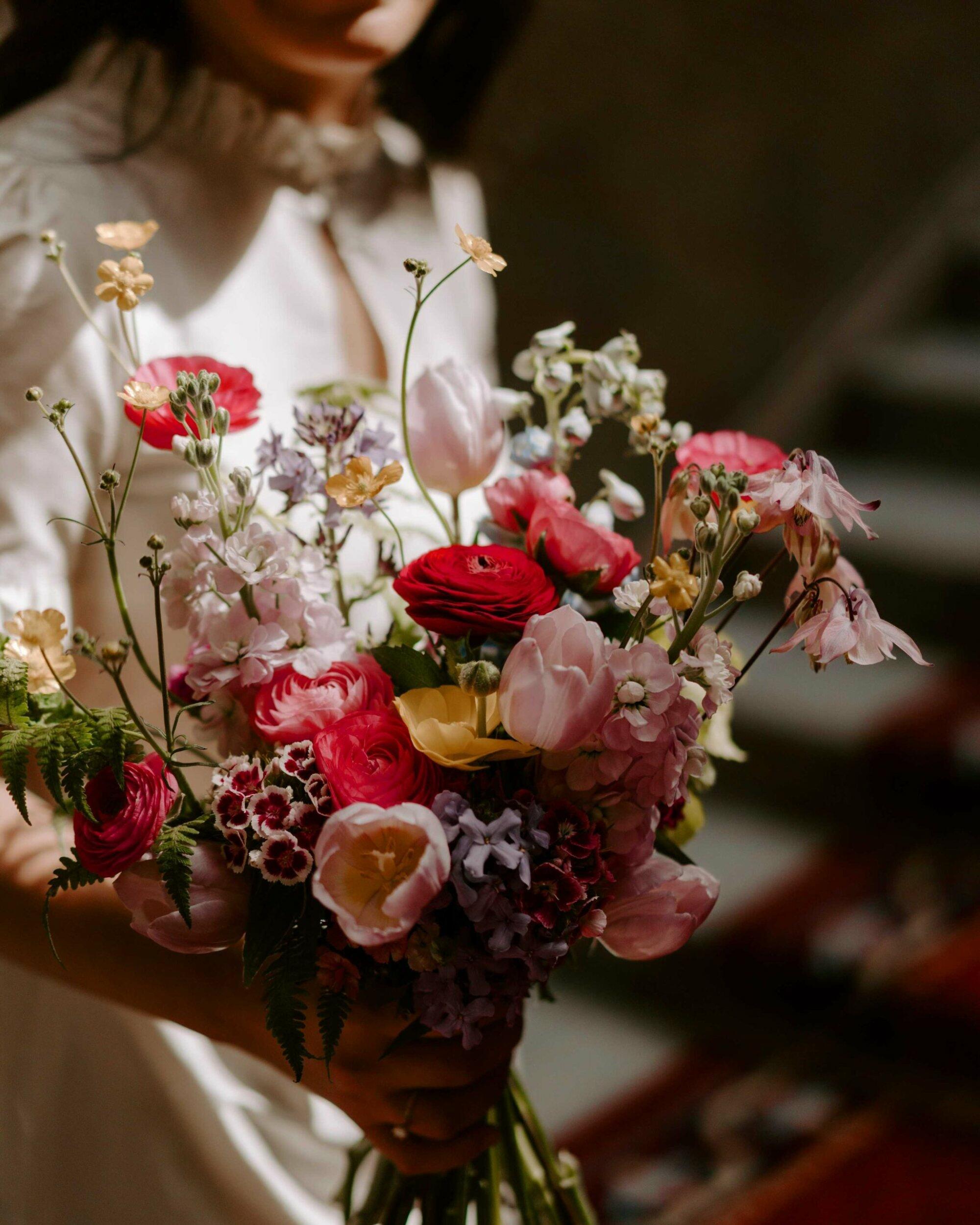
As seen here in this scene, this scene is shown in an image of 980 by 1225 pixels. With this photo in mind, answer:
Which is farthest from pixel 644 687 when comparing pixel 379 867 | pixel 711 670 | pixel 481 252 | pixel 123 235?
pixel 123 235

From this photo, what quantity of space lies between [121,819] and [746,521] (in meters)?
0.32

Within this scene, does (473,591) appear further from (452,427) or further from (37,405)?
(37,405)

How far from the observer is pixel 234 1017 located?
652 millimetres

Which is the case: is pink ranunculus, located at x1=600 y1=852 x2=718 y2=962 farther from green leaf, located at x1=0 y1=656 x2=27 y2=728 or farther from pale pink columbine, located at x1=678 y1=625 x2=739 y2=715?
green leaf, located at x1=0 y1=656 x2=27 y2=728

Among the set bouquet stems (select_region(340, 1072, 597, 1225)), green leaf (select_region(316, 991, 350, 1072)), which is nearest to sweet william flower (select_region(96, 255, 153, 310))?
green leaf (select_region(316, 991, 350, 1072))

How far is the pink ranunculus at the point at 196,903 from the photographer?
526mm

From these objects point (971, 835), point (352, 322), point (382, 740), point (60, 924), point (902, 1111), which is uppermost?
point (382, 740)

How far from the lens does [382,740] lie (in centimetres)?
52

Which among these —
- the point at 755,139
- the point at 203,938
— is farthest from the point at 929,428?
the point at 203,938

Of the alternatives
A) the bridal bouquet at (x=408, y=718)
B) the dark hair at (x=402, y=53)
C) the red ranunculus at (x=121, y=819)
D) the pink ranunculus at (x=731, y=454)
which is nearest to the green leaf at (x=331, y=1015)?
the bridal bouquet at (x=408, y=718)

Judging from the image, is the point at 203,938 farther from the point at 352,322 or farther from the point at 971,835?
the point at 971,835

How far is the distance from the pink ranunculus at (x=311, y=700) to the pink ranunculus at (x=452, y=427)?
0.13 metres

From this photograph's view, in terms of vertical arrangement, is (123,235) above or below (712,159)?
above

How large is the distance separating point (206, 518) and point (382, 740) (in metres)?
0.14
